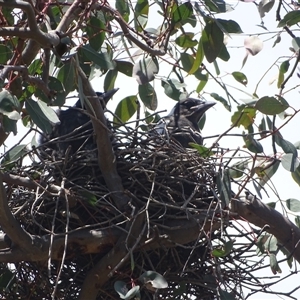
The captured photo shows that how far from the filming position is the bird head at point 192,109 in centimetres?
540

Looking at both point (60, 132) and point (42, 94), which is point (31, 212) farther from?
point (60, 132)

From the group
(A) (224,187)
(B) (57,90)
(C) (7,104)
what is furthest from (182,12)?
(C) (7,104)

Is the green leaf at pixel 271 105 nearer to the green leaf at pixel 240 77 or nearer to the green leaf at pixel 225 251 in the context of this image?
the green leaf at pixel 225 251

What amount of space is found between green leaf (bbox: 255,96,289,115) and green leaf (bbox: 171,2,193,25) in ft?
1.65

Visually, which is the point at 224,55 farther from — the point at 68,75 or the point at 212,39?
the point at 68,75

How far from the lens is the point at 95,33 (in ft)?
10.9

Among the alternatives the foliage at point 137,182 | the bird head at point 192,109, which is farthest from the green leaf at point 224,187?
the bird head at point 192,109

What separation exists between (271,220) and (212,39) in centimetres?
119

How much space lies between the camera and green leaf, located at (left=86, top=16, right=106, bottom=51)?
330 centimetres

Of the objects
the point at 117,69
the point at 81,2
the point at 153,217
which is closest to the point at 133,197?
the point at 153,217

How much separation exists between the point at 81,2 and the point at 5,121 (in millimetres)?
684

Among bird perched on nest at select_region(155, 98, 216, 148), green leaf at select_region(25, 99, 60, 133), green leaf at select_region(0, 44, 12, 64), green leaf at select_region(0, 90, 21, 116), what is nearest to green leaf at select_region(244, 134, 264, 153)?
green leaf at select_region(25, 99, 60, 133)

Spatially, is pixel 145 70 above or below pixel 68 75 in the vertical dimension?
above

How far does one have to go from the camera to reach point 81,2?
3031mm
